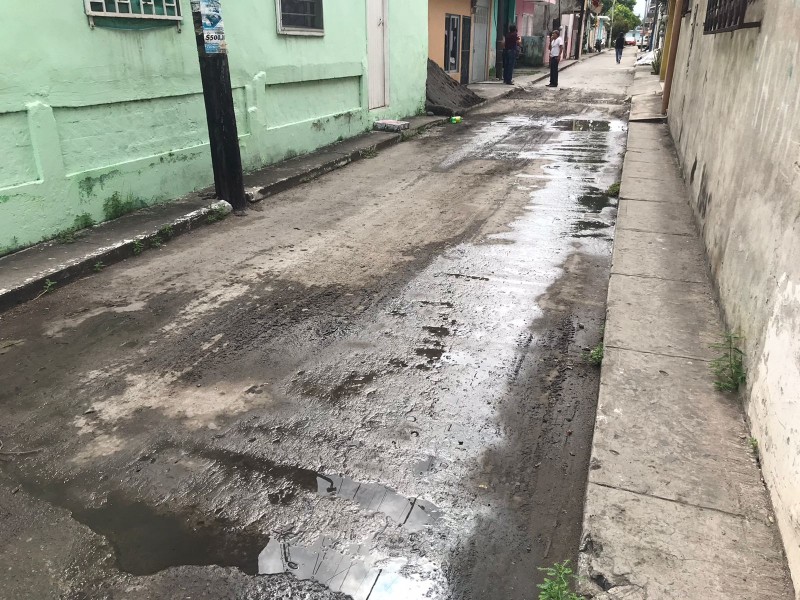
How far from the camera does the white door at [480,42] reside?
70.5ft

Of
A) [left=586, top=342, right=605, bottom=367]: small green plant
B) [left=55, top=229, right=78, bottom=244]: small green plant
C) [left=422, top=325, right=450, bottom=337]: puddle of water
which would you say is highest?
[left=55, top=229, right=78, bottom=244]: small green plant

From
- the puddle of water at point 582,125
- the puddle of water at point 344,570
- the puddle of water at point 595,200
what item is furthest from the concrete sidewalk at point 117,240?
the puddle of water at point 582,125

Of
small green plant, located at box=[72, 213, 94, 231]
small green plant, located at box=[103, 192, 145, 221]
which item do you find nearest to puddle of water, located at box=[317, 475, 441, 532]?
small green plant, located at box=[72, 213, 94, 231]

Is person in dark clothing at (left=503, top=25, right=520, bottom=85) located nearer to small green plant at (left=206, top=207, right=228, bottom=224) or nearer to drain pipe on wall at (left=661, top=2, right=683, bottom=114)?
drain pipe on wall at (left=661, top=2, right=683, bottom=114)

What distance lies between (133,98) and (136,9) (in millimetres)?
877

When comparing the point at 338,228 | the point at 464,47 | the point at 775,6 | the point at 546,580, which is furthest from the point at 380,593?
the point at 464,47

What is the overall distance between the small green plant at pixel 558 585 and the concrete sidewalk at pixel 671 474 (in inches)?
2.5

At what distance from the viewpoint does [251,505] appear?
2.71 metres

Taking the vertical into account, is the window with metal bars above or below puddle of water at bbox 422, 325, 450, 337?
above

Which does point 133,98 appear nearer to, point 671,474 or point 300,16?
point 300,16

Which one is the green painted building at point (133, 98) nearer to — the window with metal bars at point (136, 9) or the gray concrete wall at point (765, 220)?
the window with metal bars at point (136, 9)

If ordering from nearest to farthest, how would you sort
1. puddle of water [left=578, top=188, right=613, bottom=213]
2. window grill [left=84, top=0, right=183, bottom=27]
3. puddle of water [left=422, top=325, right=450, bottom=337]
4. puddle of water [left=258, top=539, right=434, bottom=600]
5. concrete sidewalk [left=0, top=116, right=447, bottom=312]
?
puddle of water [left=258, top=539, right=434, bottom=600] < puddle of water [left=422, top=325, right=450, bottom=337] < concrete sidewalk [left=0, top=116, right=447, bottom=312] < window grill [left=84, top=0, right=183, bottom=27] < puddle of water [left=578, top=188, right=613, bottom=213]

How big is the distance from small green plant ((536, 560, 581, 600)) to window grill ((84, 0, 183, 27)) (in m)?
6.15

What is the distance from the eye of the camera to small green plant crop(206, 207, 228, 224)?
6.72 metres
